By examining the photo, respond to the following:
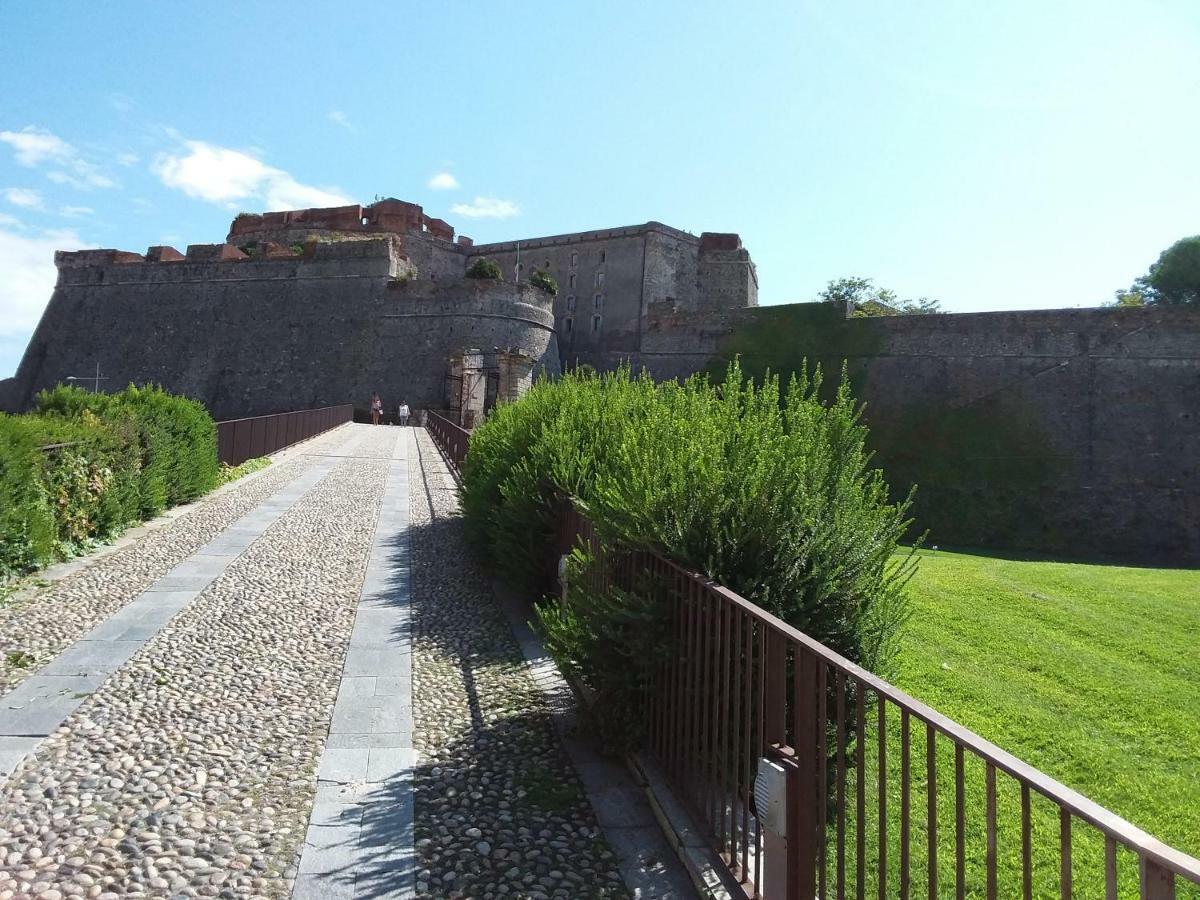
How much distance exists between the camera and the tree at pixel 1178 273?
37.9 meters

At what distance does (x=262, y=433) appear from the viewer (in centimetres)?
1786

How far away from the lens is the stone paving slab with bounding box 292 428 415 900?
115 inches

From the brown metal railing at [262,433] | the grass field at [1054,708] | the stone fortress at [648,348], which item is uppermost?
the stone fortress at [648,348]

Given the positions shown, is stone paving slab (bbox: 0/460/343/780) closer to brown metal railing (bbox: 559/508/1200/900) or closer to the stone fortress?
brown metal railing (bbox: 559/508/1200/900)

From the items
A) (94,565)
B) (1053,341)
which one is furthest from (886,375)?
(94,565)

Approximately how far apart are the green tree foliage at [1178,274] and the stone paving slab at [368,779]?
42.4m

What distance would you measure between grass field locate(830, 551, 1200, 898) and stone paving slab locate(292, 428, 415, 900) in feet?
6.20

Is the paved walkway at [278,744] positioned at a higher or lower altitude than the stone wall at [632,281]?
lower

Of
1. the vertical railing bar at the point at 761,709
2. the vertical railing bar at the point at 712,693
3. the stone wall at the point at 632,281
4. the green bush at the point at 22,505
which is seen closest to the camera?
the vertical railing bar at the point at 761,709

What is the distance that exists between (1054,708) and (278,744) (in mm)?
4736

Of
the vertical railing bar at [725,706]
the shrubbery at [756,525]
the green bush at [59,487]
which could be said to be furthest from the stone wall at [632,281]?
the vertical railing bar at [725,706]

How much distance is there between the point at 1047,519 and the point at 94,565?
25.3 m

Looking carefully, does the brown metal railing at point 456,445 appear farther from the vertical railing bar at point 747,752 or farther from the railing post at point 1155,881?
the railing post at point 1155,881

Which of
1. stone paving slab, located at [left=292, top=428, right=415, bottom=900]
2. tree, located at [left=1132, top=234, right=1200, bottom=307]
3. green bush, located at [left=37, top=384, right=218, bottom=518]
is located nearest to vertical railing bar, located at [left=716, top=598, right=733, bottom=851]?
stone paving slab, located at [left=292, top=428, right=415, bottom=900]
